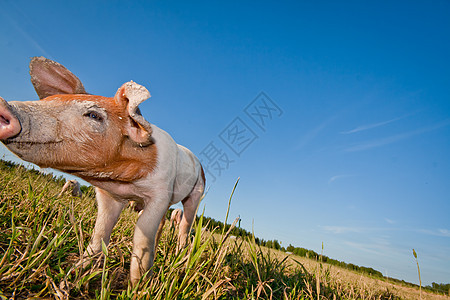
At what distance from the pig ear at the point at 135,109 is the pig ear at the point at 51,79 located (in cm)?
54

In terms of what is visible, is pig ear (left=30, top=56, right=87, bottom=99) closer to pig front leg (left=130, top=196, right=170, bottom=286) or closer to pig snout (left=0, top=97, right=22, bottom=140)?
pig snout (left=0, top=97, right=22, bottom=140)

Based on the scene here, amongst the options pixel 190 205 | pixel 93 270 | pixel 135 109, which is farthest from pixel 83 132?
pixel 190 205

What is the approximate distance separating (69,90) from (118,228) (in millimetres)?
1819

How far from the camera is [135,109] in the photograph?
1787 mm

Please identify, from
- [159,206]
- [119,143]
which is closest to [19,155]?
[119,143]

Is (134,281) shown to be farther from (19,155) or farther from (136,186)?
(19,155)

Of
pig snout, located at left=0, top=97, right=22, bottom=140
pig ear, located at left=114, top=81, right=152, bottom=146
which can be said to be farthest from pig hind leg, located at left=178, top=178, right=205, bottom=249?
pig snout, located at left=0, top=97, right=22, bottom=140

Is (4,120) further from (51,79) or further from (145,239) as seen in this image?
(145,239)

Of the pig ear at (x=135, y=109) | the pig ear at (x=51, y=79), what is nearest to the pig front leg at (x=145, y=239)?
the pig ear at (x=135, y=109)

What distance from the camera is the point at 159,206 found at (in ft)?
6.75

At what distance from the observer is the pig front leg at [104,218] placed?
230 cm

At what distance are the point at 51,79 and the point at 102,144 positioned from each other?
2.80ft

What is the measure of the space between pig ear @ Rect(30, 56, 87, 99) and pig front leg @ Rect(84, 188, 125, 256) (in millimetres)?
899

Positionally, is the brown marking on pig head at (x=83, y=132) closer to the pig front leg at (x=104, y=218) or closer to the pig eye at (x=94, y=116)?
the pig eye at (x=94, y=116)
